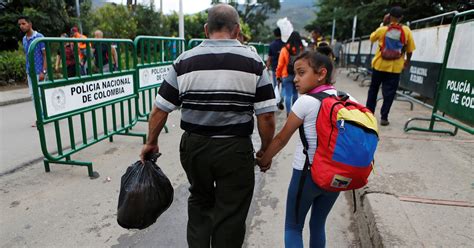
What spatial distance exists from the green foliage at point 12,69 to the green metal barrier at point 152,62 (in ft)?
24.7

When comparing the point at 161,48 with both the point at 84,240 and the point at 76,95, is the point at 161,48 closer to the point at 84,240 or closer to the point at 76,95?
the point at 76,95

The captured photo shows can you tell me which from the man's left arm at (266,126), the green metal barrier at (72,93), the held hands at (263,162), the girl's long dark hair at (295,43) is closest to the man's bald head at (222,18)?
the man's left arm at (266,126)

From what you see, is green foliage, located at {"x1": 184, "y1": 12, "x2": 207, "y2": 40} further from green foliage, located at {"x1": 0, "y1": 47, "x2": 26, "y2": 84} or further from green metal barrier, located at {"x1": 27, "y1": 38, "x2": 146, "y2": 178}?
green metal barrier, located at {"x1": 27, "y1": 38, "x2": 146, "y2": 178}

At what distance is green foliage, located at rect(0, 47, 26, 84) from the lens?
36.5ft

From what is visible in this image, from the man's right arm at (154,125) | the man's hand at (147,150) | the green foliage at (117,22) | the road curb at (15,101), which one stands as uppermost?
the green foliage at (117,22)

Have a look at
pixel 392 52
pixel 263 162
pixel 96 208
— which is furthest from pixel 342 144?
pixel 392 52

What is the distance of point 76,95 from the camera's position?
420cm

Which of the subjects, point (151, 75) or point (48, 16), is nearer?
point (151, 75)

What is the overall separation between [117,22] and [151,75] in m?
17.6

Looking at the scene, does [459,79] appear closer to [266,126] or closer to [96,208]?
[266,126]

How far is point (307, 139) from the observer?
2.04m

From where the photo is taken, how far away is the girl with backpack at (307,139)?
2.01 m

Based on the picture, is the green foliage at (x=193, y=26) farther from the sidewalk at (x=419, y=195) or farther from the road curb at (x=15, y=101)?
the sidewalk at (x=419, y=195)

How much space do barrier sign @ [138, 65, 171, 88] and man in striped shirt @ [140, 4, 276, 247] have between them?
11.5 feet
